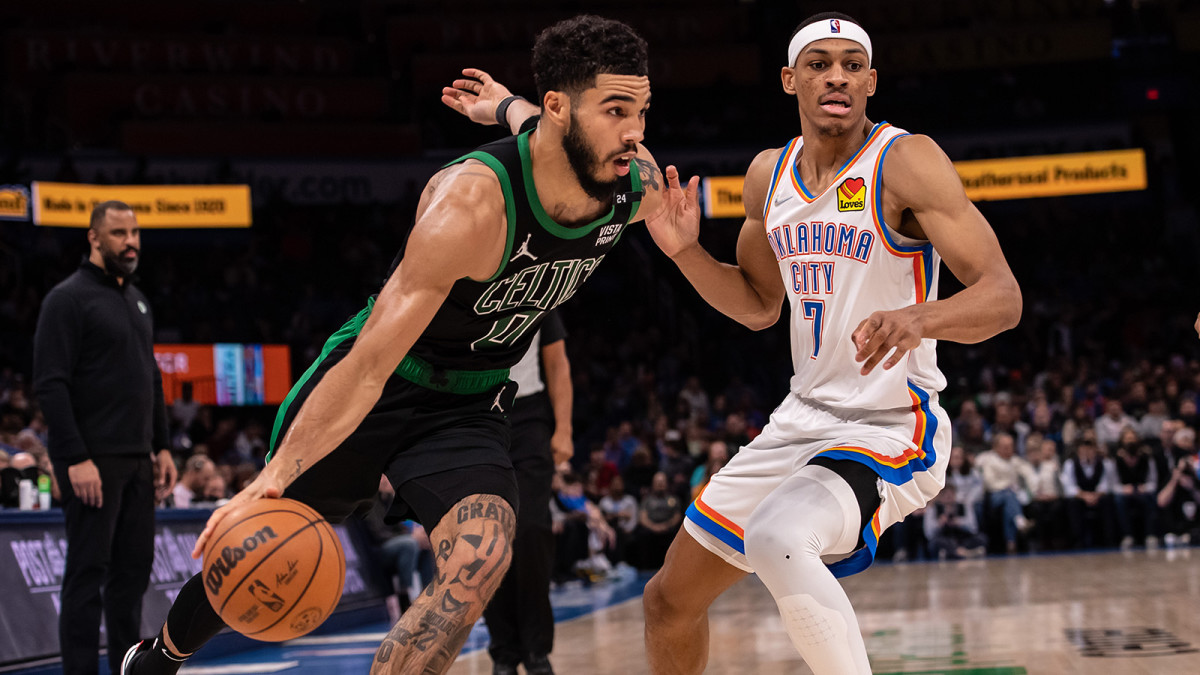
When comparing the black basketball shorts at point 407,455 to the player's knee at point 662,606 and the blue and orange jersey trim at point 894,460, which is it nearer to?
the player's knee at point 662,606

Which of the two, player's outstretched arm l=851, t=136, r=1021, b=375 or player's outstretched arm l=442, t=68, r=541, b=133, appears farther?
player's outstretched arm l=442, t=68, r=541, b=133

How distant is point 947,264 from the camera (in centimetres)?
334

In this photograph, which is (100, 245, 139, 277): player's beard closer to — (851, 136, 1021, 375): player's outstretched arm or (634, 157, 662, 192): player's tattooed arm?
(634, 157, 662, 192): player's tattooed arm

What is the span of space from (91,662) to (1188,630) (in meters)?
5.54

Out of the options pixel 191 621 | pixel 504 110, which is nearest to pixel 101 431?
pixel 191 621

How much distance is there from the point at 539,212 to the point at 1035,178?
20506mm

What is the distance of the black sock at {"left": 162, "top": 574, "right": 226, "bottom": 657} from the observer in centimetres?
376

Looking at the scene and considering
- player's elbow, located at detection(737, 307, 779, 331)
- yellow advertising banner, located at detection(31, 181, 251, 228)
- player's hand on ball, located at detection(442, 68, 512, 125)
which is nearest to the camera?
player's elbow, located at detection(737, 307, 779, 331)

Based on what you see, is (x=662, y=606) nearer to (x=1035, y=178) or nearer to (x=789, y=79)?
(x=789, y=79)

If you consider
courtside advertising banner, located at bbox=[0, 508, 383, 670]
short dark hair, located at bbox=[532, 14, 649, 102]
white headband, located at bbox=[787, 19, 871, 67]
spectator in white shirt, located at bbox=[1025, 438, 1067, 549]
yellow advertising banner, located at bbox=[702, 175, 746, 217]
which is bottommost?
spectator in white shirt, located at bbox=[1025, 438, 1067, 549]

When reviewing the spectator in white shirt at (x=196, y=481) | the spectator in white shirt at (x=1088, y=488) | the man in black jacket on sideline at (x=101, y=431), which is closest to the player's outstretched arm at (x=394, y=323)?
the man in black jacket on sideline at (x=101, y=431)

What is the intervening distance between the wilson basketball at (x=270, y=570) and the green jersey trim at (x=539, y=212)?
1.07 meters

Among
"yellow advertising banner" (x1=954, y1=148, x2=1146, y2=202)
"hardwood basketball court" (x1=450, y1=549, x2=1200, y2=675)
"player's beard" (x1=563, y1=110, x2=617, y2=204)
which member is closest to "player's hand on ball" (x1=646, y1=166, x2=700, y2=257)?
"player's beard" (x1=563, y1=110, x2=617, y2=204)

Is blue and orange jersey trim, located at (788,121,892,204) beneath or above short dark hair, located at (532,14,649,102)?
beneath
